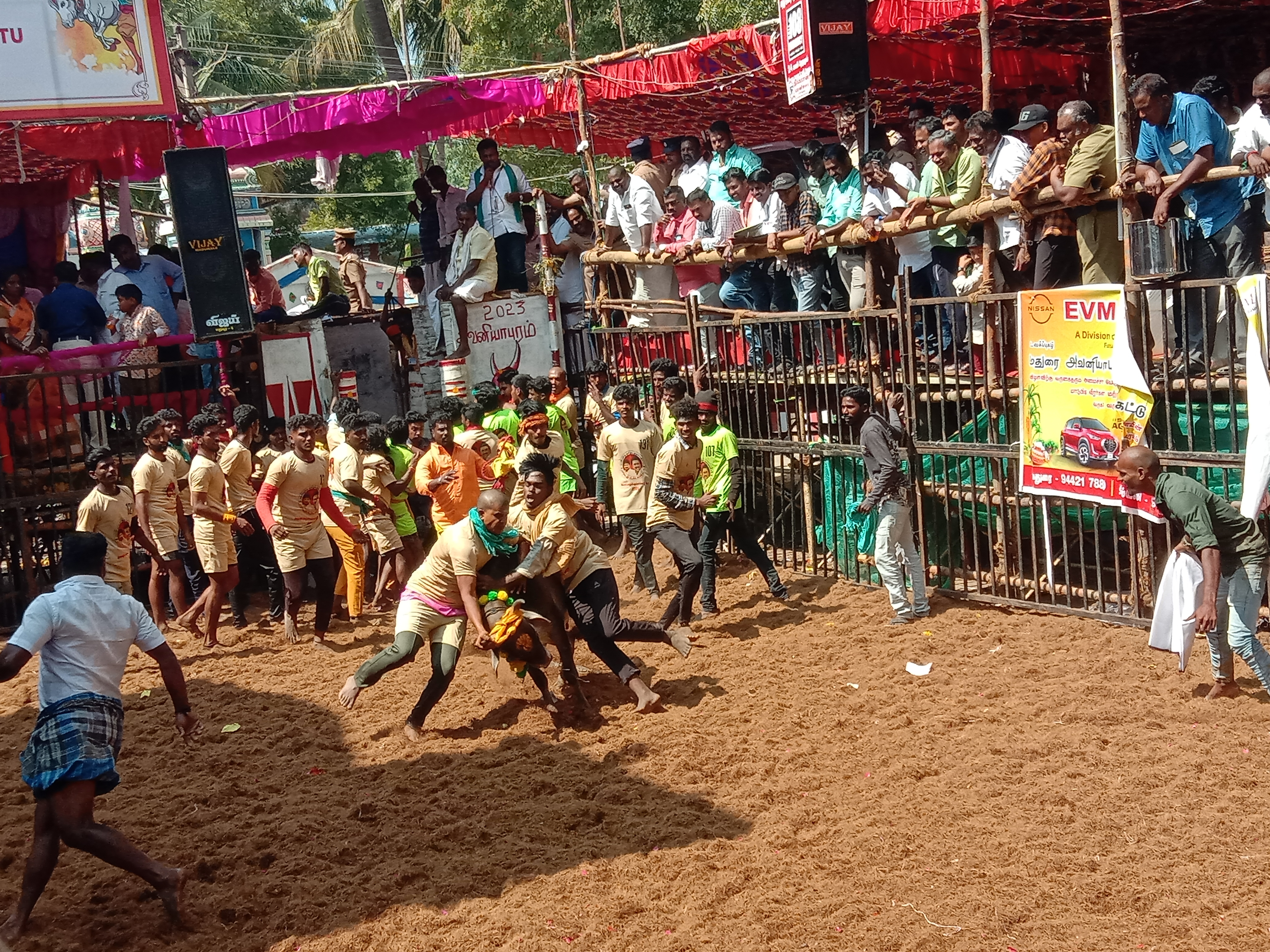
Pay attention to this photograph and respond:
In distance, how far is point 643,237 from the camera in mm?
14633

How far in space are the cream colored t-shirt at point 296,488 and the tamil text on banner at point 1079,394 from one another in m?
5.81

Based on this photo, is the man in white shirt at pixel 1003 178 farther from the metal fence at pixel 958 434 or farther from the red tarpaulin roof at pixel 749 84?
the red tarpaulin roof at pixel 749 84

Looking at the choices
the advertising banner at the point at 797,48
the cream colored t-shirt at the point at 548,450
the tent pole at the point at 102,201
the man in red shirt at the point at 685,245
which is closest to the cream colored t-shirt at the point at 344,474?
the cream colored t-shirt at the point at 548,450

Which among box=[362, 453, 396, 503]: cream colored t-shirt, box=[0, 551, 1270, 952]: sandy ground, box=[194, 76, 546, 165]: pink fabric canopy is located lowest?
box=[0, 551, 1270, 952]: sandy ground

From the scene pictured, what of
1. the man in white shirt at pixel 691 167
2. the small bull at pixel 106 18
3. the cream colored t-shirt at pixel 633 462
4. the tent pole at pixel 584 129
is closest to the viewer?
the cream colored t-shirt at pixel 633 462

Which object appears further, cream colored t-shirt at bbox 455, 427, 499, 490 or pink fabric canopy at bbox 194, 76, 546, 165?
pink fabric canopy at bbox 194, 76, 546, 165

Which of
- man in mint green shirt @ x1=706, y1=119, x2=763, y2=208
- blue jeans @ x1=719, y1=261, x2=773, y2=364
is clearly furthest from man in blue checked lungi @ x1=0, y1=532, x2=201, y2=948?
man in mint green shirt @ x1=706, y1=119, x2=763, y2=208

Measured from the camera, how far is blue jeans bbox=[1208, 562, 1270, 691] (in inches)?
296

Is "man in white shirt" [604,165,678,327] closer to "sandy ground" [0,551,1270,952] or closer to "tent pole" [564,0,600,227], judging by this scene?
"tent pole" [564,0,600,227]

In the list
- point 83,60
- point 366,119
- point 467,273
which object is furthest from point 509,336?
point 83,60

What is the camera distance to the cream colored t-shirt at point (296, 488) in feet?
35.7

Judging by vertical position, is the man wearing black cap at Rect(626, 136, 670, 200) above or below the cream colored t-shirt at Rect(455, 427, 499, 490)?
above

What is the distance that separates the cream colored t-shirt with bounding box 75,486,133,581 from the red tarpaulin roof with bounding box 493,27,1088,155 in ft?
25.3

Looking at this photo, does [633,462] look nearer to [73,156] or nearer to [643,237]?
[643,237]
